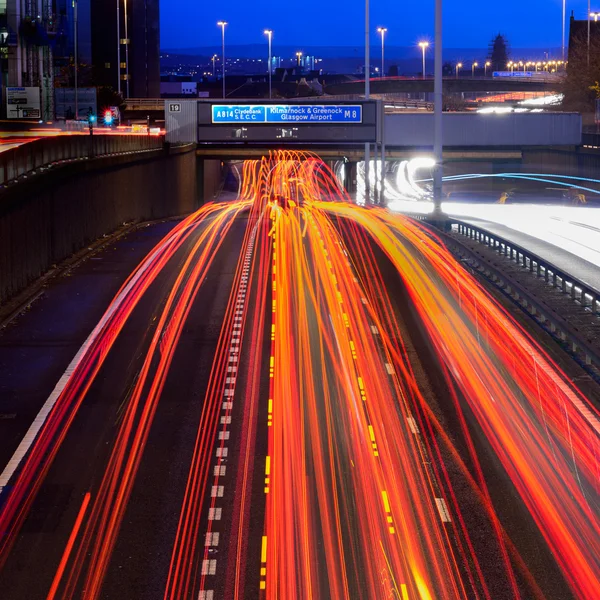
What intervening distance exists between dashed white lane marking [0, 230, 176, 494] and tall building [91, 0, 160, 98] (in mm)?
130381

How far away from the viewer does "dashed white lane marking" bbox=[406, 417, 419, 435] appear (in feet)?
47.8

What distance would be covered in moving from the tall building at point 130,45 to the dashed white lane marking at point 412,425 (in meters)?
141

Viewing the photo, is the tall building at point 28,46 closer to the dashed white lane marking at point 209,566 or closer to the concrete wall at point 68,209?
the concrete wall at point 68,209

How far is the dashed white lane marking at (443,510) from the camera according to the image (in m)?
11.3

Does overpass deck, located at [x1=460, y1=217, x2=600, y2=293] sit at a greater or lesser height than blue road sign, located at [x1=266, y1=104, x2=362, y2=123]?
lesser

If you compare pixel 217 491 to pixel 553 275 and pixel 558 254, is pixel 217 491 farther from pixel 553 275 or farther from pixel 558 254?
pixel 558 254

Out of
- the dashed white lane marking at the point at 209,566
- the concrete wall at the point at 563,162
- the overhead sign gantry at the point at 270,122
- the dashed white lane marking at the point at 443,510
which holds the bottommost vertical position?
the dashed white lane marking at the point at 209,566

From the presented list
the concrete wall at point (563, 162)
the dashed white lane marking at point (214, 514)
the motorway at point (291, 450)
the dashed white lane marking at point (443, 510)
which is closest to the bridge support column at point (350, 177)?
the concrete wall at point (563, 162)

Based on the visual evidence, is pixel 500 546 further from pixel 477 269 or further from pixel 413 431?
pixel 477 269

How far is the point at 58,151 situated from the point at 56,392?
16399mm

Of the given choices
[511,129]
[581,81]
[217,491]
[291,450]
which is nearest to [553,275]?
[291,450]

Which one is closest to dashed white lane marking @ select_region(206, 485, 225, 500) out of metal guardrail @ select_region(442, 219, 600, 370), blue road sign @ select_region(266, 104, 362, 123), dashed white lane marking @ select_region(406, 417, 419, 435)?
dashed white lane marking @ select_region(406, 417, 419, 435)

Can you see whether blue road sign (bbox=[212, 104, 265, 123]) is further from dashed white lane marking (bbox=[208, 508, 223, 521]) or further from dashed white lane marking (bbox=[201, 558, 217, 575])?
dashed white lane marking (bbox=[201, 558, 217, 575])

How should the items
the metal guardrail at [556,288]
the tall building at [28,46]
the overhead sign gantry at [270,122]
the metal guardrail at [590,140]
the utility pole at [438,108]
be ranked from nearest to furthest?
the metal guardrail at [556,288] < the utility pole at [438,108] < the overhead sign gantry at [270,122] < the metal guardrail at [590,140] < the tall building at [28,46]
